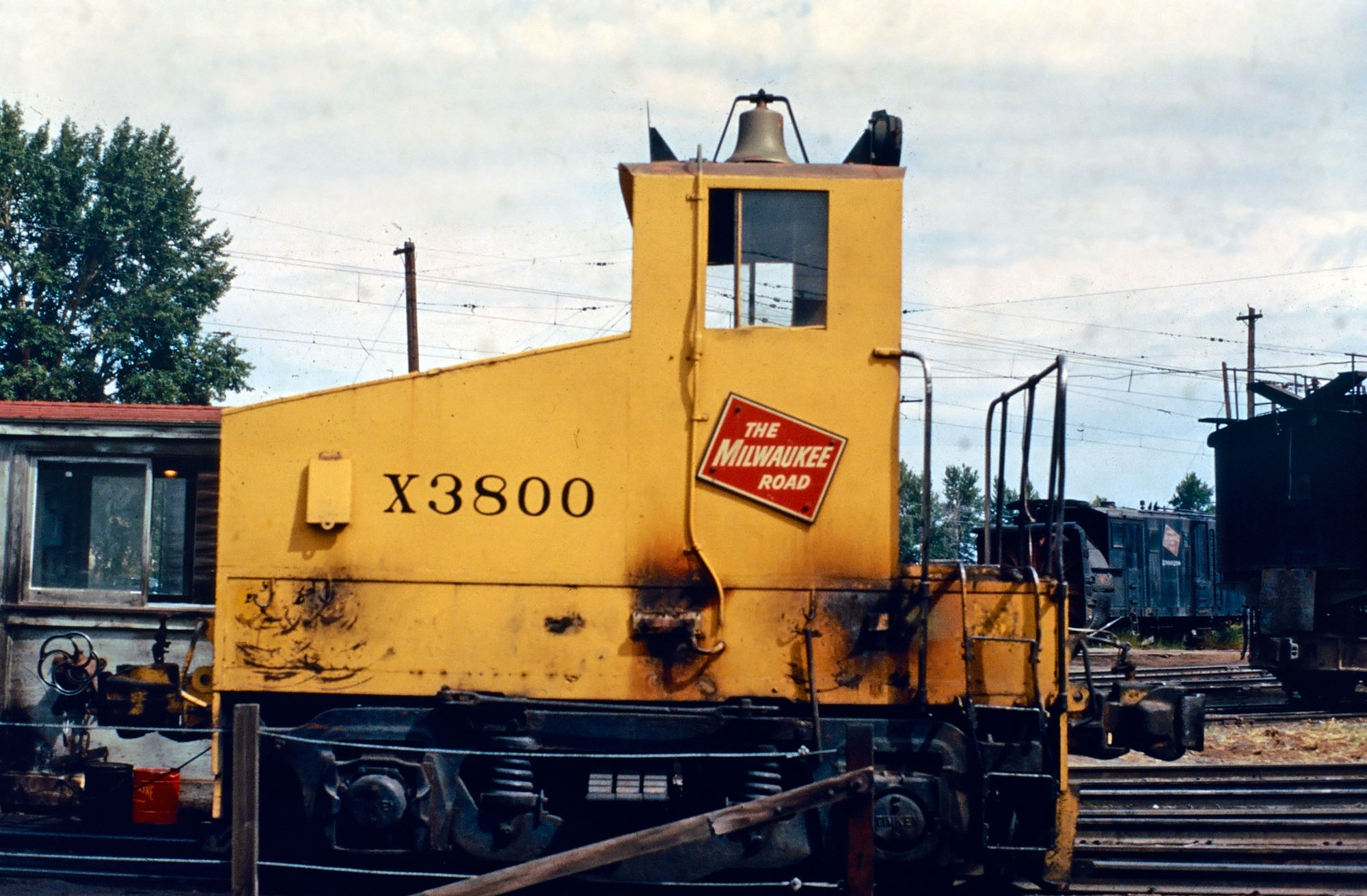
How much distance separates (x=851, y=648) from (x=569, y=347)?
211 centimetres

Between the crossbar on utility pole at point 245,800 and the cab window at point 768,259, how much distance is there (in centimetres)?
290

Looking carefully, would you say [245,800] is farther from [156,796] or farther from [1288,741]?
[1288,741]

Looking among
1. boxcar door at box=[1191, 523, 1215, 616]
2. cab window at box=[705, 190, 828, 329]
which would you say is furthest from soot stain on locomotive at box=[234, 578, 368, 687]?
boxcar door at box=[1191, 523, 1215, 616]

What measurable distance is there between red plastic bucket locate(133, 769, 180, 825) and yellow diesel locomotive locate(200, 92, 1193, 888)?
1.71 meters

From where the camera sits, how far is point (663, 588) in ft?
18.8

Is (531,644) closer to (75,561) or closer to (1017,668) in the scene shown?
(1017,668)

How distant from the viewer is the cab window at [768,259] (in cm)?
584

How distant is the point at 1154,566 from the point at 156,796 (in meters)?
25.8

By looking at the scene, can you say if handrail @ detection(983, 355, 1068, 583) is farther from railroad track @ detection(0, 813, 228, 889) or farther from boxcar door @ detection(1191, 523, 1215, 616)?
boxcar door @ detection(1191, 523, 1215, 616)

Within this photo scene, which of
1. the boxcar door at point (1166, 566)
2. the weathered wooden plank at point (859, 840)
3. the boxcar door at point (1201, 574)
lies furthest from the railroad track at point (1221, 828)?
the boxcar door at point (1201, 574)

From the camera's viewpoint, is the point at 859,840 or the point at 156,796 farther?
the point at 156,796

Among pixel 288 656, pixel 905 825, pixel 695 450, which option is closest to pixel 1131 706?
pixel 905 825

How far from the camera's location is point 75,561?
7871 mm

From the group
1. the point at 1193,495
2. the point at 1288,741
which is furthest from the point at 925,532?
the point at 1193,495
